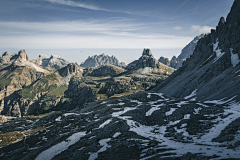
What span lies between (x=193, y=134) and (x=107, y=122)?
40.5 meters

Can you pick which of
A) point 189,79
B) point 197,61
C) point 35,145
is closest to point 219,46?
point 197,61

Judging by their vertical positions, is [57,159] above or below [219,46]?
below

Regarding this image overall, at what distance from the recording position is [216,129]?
54.4 meters

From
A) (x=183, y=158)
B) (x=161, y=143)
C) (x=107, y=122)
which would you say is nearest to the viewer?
(x=183, y=158)

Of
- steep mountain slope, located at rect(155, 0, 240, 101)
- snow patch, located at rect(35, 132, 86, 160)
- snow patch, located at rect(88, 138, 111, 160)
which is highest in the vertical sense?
steep mountain slope, located at rect(155, 0, 240, 101)

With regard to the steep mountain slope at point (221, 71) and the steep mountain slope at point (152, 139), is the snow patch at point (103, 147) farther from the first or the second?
the steep mountain slope at point (221, 71)

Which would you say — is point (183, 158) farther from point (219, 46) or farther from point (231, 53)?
point (219, 46)

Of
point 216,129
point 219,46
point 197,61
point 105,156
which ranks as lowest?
point 105,156

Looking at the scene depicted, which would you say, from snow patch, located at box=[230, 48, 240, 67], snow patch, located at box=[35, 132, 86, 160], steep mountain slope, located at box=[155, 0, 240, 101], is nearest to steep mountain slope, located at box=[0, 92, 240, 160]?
snow patch, located at box=[35, 132, 86, 160]

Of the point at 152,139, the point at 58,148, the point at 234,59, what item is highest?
the point at 234,59

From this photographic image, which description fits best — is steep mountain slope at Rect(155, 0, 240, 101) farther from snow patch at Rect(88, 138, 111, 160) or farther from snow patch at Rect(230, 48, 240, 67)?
snow patch at Rect(88, 138, 111, 160)

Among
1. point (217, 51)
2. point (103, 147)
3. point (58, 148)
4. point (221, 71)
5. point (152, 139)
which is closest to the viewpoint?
point (103, 147)

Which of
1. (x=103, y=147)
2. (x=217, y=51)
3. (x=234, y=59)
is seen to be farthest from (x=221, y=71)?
(x=103, y=147)

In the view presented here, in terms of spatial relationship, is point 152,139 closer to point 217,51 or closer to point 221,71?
point 221,71
